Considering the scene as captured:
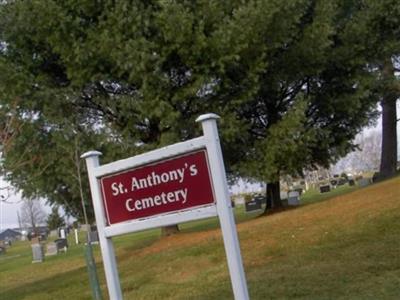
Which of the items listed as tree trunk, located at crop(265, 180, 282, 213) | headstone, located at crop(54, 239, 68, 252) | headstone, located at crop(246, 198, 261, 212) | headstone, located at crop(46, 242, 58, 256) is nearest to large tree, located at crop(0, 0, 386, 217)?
tree trunk, located at crop(265, 180, 282, 213)

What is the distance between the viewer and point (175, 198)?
4.97 metres

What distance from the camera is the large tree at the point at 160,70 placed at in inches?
650

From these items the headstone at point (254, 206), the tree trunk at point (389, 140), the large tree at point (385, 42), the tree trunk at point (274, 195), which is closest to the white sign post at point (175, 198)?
the large tree at point (385, 42)

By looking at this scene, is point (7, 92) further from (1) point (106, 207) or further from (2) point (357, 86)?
(1) point (106, 207)

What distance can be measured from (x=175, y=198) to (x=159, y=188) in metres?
0.17

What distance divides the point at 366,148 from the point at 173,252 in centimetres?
10290

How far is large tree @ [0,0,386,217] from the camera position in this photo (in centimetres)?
1652

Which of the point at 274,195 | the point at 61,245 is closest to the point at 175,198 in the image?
the point at 274,195

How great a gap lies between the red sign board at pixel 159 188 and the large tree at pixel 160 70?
10459mm

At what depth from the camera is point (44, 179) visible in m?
19.7

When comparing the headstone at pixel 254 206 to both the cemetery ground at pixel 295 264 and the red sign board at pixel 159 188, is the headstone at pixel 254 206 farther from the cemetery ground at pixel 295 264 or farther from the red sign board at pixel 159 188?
the red sign board at pixel 159 188

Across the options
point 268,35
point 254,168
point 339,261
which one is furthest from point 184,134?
point 339,261

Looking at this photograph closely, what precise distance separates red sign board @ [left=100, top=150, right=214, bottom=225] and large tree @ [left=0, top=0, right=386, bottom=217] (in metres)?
10.5

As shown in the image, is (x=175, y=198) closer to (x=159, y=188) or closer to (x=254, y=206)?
(x=159, y=188)
